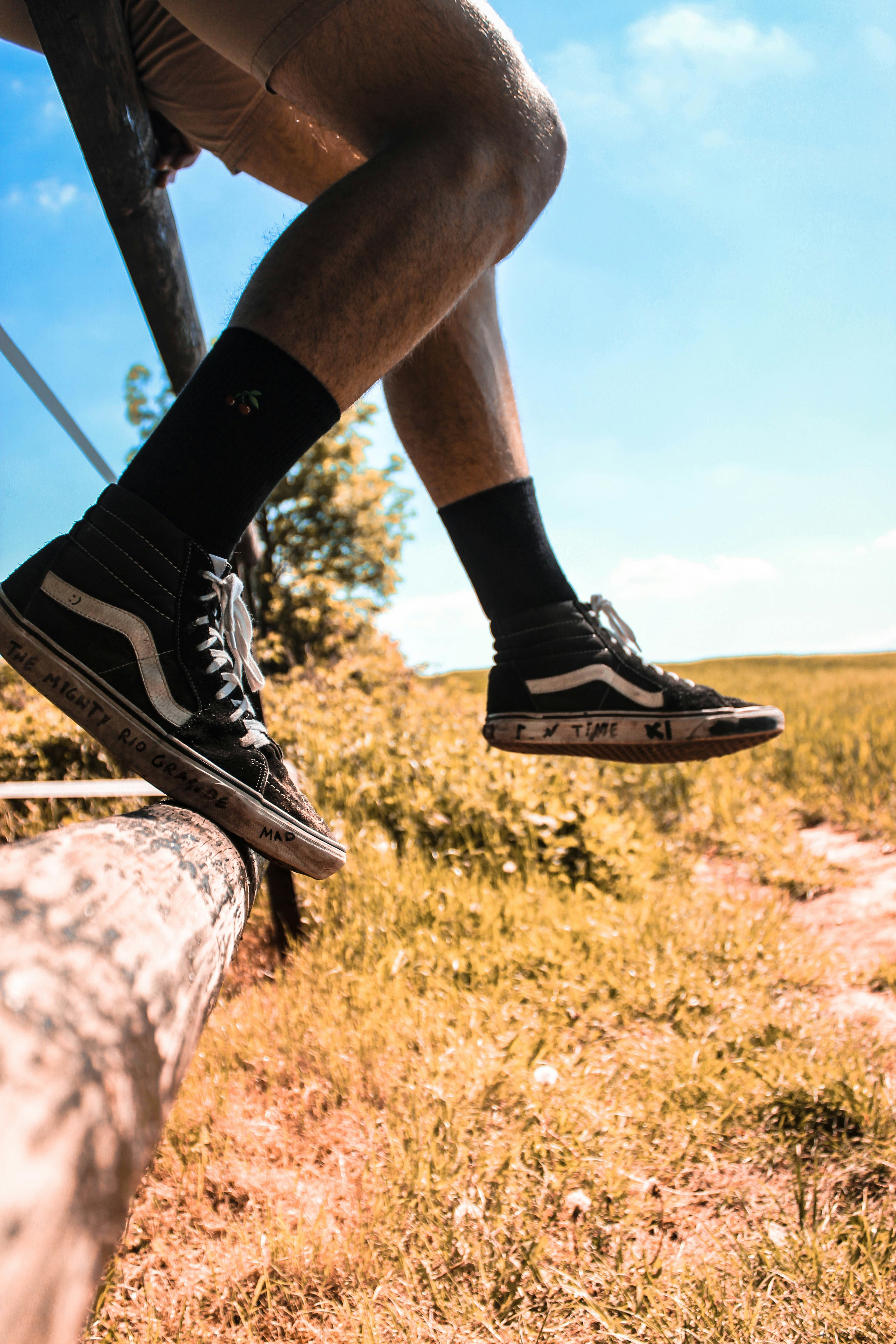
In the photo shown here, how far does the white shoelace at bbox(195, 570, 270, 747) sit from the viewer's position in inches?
40.4

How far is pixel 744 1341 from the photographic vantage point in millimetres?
979

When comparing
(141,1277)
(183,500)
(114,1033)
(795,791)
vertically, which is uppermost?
(183,500)

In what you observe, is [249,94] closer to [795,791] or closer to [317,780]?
[317,780]

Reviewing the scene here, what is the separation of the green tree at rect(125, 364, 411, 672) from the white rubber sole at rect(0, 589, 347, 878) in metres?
12.1

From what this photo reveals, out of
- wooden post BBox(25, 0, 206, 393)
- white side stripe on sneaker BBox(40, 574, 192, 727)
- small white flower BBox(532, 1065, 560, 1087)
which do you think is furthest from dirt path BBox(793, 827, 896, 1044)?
wooden post BBox(25, 0, 206, 393)

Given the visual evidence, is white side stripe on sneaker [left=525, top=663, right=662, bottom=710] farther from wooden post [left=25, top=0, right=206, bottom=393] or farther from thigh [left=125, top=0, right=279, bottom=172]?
thigh [left=125, top=0, right=279, bottom=172]

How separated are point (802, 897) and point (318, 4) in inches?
112

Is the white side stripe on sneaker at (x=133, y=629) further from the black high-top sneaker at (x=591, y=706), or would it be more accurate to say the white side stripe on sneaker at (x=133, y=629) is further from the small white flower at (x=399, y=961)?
the small white flower at (x=399, y=961)

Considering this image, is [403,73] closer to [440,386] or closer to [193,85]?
[440,386]

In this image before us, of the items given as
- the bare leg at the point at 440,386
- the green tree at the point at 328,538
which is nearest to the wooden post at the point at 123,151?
the bare leg at the point at 440,386

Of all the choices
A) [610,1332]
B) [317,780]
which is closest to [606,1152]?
[610,1332]

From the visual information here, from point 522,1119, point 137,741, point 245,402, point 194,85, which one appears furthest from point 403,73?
point 522,1119

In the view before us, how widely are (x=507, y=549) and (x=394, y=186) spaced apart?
792 mm

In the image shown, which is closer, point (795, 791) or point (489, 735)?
point (489, 735)
